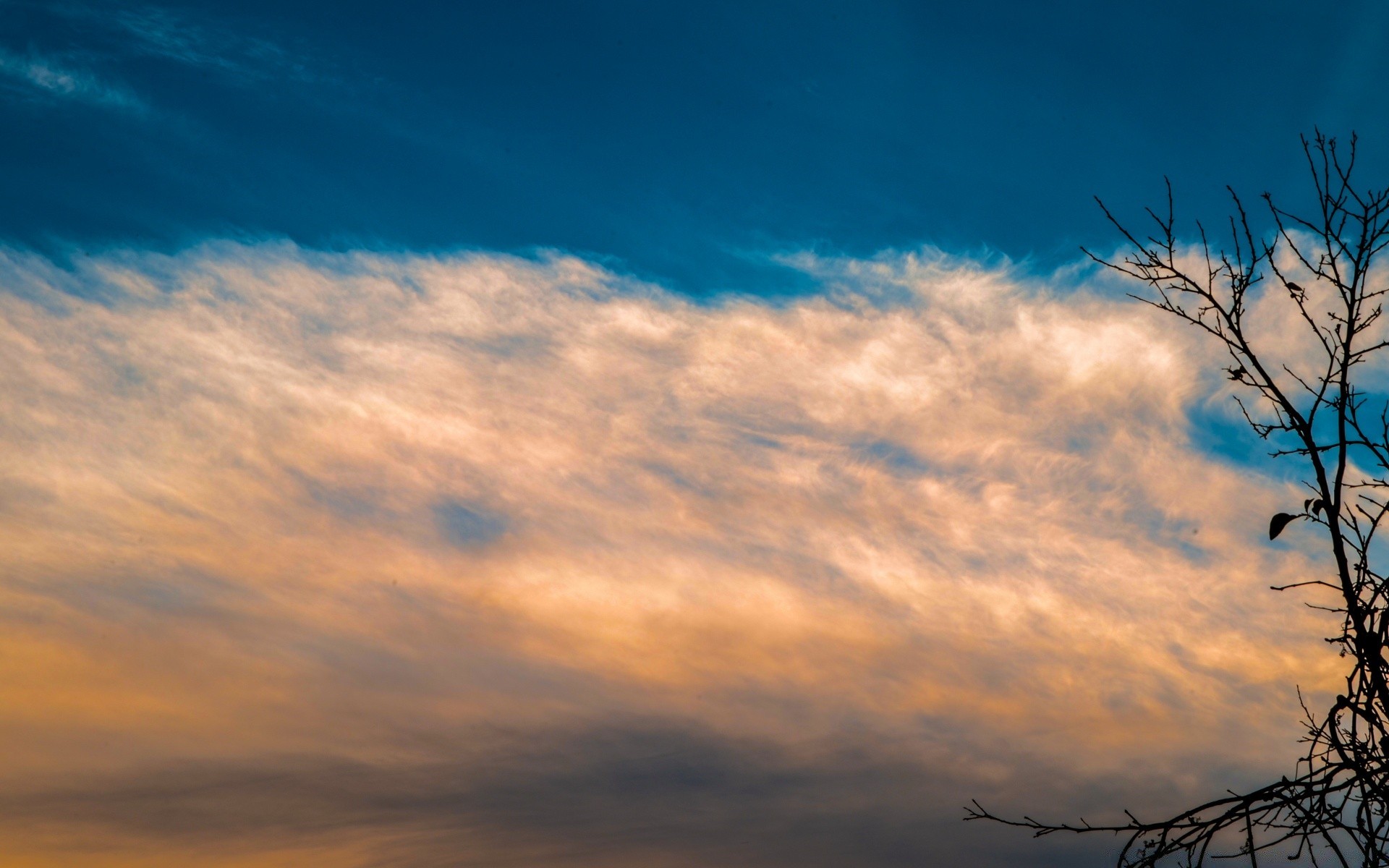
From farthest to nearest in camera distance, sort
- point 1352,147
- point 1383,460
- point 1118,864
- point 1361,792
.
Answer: point 1352,147 → point 1118,864 → point 1383,460 → point 1361,792

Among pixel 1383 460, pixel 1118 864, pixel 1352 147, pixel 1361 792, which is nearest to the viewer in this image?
pixel 1361 792

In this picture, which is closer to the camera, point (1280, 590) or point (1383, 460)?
point (1383, 460)

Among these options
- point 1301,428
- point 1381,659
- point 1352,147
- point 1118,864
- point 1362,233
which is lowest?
point 1118,864

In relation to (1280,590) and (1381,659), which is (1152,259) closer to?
(1280,590)

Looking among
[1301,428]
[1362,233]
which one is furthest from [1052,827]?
[1362,233]

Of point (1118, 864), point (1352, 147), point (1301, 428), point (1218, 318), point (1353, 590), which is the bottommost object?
point (1118, 864)

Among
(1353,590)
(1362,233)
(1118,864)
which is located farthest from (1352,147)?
(1118,864)

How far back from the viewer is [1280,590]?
5.36 meters

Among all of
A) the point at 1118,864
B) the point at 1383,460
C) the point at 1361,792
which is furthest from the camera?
the point at 1118,864

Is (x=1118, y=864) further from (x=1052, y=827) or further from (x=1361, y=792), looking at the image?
(x=1361, y=792)

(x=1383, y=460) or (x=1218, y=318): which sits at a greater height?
(x=1218, y=318)

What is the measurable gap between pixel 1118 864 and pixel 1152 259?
3389mm

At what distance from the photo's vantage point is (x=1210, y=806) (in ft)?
16.6

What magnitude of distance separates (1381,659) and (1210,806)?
1102 millimetres
